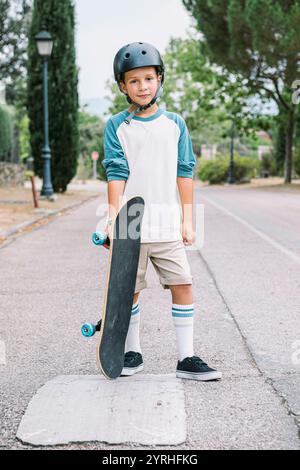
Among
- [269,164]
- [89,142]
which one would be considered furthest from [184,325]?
[89,142]

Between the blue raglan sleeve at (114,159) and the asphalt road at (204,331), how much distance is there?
120 centimetres

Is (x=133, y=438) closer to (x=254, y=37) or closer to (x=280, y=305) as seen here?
(x=280, y=305)

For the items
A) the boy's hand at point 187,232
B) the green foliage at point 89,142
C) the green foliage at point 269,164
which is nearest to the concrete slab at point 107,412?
the boy's hand at point 187,232

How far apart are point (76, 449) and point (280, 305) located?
3246mm

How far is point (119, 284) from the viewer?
3.42 m

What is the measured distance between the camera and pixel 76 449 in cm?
285

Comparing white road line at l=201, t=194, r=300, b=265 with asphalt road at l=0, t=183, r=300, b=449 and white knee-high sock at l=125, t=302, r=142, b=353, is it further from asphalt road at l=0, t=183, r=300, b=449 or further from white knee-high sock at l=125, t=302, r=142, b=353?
white knee-high sock at l=125, t=302, r=142, b=353

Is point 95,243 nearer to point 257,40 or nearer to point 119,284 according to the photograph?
point 119,284

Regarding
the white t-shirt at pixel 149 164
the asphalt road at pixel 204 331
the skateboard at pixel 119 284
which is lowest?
the asphalt road at pixel 204 331

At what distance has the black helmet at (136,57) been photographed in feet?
11.4

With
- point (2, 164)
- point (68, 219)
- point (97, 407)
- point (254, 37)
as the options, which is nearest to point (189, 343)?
point (97, 407)

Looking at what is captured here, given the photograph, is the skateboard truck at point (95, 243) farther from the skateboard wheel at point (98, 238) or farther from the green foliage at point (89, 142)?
the green foliage at point (89, 142)

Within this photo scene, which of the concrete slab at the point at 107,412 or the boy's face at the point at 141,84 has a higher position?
the boy's face at the point at 141,84

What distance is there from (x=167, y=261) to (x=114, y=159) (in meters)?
0.63
